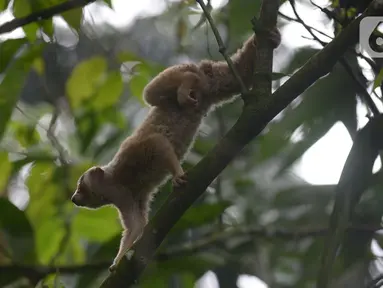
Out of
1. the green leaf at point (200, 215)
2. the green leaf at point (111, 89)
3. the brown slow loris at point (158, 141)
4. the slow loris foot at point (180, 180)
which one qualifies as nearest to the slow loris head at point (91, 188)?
the brown slow loris at point (158, 141)

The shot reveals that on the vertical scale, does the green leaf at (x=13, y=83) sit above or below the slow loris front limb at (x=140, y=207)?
above

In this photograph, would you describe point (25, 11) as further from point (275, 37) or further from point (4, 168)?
point (275, 37)

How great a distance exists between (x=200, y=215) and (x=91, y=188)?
0.25 metres

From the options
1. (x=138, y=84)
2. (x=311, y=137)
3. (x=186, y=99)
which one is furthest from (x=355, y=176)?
(x=138, y=84)

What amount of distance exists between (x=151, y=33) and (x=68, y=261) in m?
0.87

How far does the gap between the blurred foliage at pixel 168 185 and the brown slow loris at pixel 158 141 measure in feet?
0.11

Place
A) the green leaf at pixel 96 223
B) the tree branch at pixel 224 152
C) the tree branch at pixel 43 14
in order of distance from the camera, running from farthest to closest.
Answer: the green leaf at pixel 96 223 → the tree branch at pixel 43 14 → the tree branch at pixel 224 152

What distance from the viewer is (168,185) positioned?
0.80 m

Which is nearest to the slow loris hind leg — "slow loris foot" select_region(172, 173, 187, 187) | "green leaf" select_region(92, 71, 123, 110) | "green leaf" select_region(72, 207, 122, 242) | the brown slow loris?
the brown slow loris

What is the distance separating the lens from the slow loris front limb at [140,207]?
66 cm

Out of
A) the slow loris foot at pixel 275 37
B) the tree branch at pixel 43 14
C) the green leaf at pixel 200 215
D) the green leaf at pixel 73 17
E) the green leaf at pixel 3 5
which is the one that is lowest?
the green leaf at pixel 200 215


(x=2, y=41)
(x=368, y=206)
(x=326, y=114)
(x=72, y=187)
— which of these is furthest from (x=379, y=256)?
(x=2, y=41)

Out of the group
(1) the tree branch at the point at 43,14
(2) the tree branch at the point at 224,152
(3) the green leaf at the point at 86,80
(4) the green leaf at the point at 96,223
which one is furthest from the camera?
(3) the green leaf at the point at 86,80

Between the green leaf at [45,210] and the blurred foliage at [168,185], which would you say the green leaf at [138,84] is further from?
the green leaf at [45,210]
